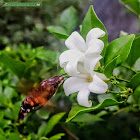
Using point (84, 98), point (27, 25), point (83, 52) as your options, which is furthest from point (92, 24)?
point (27, 25)

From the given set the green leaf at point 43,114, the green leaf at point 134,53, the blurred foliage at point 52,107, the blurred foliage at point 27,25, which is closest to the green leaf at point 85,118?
the blurred foliage at point 52,107

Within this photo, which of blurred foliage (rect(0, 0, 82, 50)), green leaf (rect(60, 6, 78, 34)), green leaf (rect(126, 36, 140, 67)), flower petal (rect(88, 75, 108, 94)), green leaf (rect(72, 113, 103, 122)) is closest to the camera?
flower petal (rect(88, 75, 108, 94))

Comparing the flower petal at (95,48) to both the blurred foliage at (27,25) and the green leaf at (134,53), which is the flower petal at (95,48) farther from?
the blurred foliage at (27,25)

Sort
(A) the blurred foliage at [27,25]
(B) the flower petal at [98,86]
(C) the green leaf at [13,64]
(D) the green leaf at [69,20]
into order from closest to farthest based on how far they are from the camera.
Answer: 1. (B) the flower petal at [98,86]
2. (C) the green leaf at [13,64]
3. (D) the green leaf at [69,20]
4. (A) the blurred foliage at [27,25]

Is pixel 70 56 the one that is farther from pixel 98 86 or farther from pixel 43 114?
pixel 43 114

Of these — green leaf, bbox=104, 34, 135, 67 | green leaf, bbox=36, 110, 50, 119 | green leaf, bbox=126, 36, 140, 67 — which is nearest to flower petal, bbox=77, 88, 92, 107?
green leaf, bbox=104, 34, 135, 67

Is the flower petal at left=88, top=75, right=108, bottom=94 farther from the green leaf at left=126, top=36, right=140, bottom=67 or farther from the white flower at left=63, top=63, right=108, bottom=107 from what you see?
the green leaf at left=126, top=36, right=140, bottom=67

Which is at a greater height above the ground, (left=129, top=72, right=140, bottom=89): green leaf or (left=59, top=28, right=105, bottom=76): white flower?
(left=59, top=28, right=105, bottom=76): white flower
